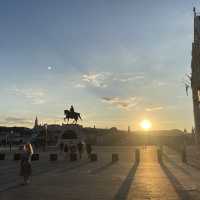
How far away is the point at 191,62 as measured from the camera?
166 ft

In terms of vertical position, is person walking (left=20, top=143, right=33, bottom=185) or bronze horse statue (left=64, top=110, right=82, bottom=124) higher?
bronze horse statue (left=64, top=110, right=82, bottom=124)

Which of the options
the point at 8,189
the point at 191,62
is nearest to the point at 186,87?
the point at 191,62

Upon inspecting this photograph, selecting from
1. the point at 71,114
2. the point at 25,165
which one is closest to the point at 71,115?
the point at 71,114

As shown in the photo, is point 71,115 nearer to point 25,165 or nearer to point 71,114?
point 71,114

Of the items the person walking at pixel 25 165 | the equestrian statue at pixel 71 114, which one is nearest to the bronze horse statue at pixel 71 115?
the equestrian statue at pixel 71 114

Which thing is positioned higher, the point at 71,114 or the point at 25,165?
the point at 71,114

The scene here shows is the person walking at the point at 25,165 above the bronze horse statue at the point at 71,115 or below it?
below

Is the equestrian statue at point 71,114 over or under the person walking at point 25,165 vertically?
over

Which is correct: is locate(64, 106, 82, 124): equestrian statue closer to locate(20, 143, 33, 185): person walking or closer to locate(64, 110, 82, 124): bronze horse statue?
locate(64, 110, 82, 124): bronze horse statue

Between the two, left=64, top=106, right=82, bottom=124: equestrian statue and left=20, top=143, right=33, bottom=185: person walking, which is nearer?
left=20, top=143, right=33, bottom=185: person walking

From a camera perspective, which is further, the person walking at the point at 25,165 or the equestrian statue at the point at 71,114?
the equestrian statue at the point at 71,114

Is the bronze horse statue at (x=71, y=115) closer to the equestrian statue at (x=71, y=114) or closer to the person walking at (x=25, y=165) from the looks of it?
the equestrian statue at (x=71, y=114)

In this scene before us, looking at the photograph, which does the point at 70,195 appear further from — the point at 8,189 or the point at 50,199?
the point at 8,189

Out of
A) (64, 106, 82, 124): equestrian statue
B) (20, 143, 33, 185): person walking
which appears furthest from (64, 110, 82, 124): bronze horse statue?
(20, 143, 33, 185): person walking
